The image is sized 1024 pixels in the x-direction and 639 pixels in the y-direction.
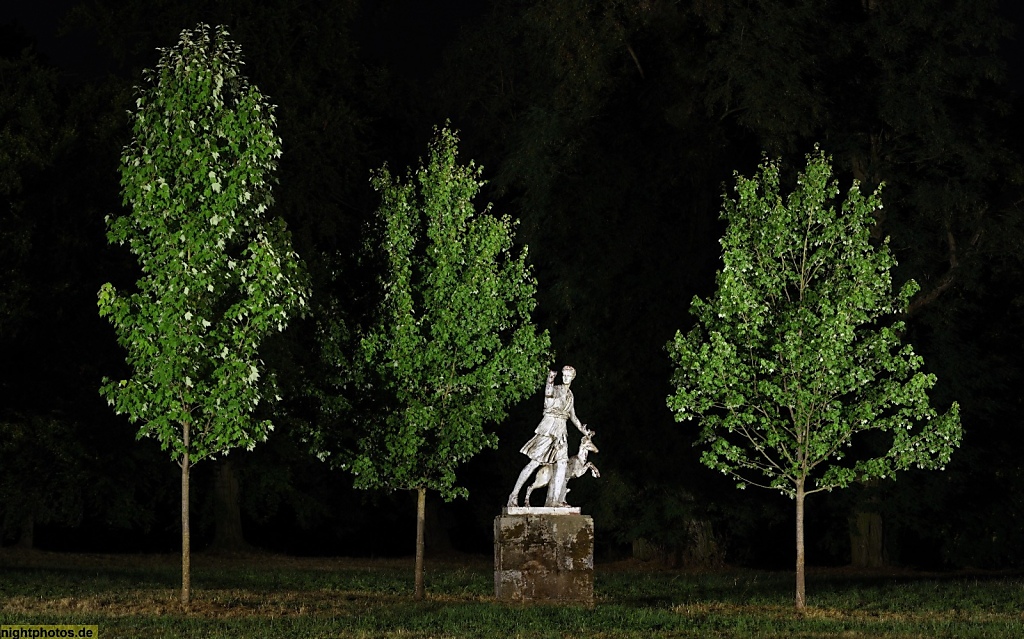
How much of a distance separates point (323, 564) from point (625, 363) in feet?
26.5

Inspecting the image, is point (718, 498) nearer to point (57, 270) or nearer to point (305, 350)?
point (305, 350)

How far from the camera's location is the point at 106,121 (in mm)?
32219

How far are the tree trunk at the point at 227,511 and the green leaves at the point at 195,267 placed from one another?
15637 mm

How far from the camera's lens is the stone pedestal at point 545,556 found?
777 inches

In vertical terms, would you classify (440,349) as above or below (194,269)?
below

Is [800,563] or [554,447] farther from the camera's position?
[800,563]

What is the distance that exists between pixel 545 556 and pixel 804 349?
479 centimetres

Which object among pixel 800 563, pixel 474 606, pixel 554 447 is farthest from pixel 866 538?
pixel 474 606

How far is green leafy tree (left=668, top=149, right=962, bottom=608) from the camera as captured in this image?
20641mm

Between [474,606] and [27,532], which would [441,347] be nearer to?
[474,606]

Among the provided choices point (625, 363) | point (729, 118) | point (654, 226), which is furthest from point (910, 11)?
point (625, 363)

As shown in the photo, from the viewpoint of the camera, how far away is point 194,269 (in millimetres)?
19172

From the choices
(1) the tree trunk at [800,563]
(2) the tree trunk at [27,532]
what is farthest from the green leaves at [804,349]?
(2) the tree trunk at [27,532]

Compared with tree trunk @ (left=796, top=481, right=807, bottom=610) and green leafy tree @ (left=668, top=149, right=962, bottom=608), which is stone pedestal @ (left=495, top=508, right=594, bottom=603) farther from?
tree trunk @ (left=796, top=481, right=807, bottom=610)
